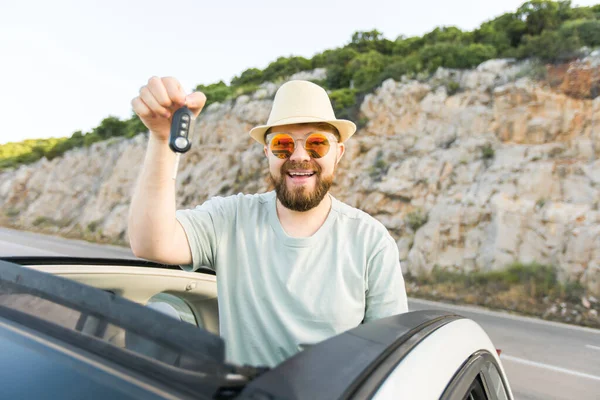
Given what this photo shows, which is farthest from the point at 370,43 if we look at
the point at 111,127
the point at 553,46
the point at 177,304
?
the point at 177,304

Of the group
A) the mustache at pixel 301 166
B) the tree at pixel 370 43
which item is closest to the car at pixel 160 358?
the mustache at pixel 301 166

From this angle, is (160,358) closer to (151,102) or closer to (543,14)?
(151,102)

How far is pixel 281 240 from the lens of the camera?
1808 millimetres

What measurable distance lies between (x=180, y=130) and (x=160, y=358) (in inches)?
28.9

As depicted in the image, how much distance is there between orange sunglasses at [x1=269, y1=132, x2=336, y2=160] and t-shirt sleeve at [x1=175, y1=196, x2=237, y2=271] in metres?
0.31

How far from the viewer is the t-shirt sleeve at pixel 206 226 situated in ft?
5.80

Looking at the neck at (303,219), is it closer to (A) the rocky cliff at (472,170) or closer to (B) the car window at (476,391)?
(B) the car window at (476,391)

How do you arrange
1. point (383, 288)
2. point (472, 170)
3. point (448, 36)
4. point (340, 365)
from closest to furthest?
point (340, 365)
point (383, 288)
point (472, 170)
point (448, 36)

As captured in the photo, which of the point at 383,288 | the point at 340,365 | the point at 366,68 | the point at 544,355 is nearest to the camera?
the point at 340,365

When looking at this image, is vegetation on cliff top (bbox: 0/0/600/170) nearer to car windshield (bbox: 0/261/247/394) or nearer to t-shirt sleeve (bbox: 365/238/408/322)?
t-shirt sleeve (bbox: 365/238/408/322)

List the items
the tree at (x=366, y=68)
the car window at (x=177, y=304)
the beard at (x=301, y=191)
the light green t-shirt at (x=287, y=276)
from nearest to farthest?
the light green t-shirt at (x=287, y=276) < the beard at (x=301, y=191) < the car window at (x=177, y=304) < the tree at (x=366, y=68)

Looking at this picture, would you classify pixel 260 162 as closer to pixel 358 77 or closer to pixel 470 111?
pixel 358 77

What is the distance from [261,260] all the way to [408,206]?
40.6ft

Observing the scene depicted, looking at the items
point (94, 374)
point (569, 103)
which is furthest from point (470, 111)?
point (94, 374)
